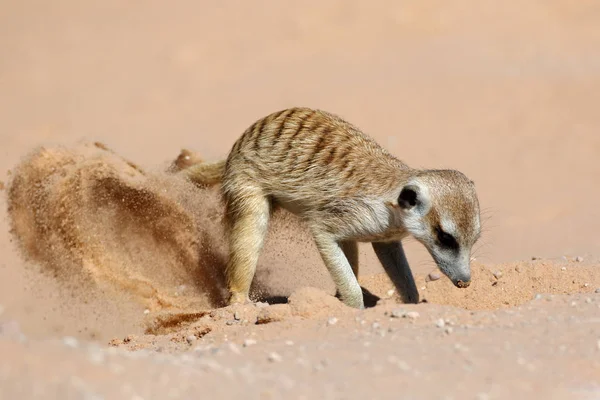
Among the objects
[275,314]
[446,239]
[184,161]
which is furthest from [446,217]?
[184,161]

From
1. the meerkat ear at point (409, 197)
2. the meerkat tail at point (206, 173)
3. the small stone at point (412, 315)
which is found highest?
the meerkat ear at point (409, 197)

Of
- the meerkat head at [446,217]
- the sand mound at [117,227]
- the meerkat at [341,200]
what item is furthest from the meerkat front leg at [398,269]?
the sand mound at [117,227]

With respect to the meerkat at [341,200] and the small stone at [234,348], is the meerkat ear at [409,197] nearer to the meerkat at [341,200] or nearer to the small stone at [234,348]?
the meerkat at [341,200]

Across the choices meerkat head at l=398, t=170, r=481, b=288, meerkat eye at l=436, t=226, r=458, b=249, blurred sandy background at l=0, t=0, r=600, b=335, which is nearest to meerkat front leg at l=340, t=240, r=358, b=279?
meerkat head at l=398, t=170, r=481, b=288

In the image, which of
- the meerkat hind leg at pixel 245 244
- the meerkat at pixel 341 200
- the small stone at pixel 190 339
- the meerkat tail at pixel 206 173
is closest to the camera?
the small stone at pixel 190 339

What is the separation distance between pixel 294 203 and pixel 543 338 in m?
3.17

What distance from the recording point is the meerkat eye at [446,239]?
22.2 ft

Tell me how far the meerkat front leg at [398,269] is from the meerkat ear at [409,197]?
2.92 ft

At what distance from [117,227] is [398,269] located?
9.54 ft

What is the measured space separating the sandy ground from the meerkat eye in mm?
505

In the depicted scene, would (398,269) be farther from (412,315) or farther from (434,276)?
(412,315)

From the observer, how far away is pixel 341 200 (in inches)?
297

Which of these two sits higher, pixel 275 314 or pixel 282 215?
pixel 282 215

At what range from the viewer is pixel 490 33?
20109 millimetres
